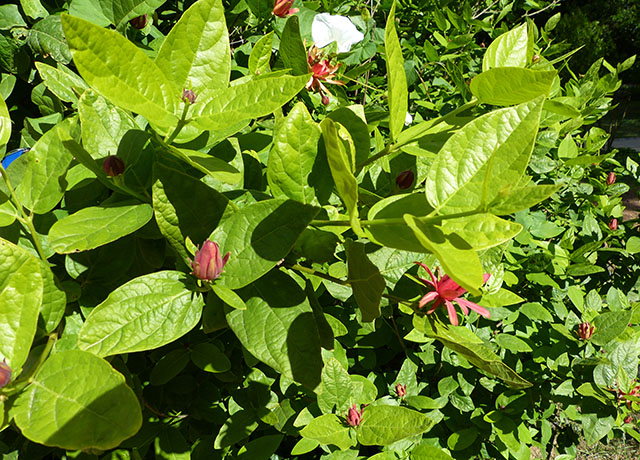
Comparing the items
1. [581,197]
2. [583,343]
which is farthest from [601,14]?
[583,343]

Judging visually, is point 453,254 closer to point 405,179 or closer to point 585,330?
point 405,179

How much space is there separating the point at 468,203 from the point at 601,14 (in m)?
18.0

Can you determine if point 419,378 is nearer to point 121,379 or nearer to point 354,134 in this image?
point 354,134

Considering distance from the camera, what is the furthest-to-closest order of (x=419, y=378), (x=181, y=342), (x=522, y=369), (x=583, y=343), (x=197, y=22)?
(x=419, y=378), (x=522, y=369), (x=583, y=343), (x=181, y=342), (x=197, y=22)

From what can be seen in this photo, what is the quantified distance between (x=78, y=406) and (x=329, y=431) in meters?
0.79

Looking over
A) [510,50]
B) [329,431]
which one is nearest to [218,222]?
[510,50]

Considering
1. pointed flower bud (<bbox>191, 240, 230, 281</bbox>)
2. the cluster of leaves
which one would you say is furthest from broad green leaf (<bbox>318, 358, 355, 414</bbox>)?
pointed flower bud (<bbox>191, 240, 230, 281</bbox>)

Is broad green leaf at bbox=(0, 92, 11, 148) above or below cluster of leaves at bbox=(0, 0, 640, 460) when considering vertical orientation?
above

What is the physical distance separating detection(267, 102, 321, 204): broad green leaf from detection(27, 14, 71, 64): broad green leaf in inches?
27.4

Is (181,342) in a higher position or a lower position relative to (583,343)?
higher

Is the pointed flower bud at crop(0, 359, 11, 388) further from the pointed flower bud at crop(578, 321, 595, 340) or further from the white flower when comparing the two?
the pointed flower bud at crop(578, 321, 595, 340)

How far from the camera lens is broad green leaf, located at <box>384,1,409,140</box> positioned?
681 mm

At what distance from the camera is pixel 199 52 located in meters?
0.72

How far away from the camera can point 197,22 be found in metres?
0.70
